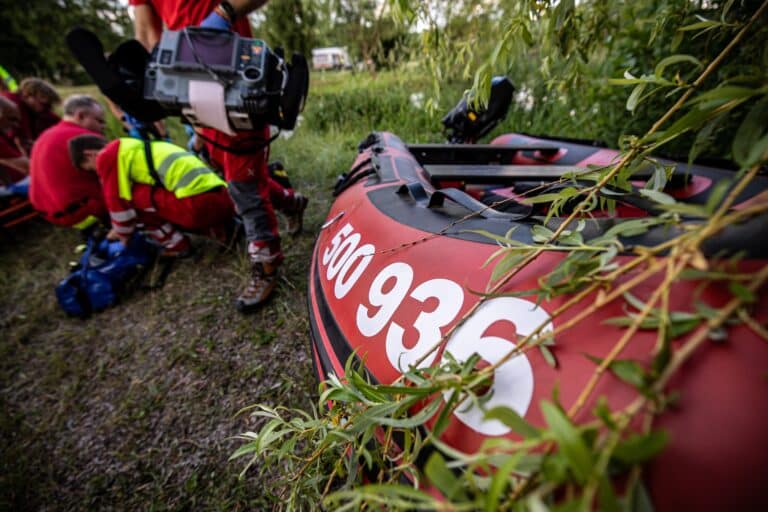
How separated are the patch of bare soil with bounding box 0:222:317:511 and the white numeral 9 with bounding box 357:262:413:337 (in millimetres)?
614

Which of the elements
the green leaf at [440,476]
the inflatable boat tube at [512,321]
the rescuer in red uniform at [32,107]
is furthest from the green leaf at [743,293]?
the rescuer in red uniform at [32,107]

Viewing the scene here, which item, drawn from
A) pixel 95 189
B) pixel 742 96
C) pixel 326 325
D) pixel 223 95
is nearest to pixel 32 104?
pixel 95 189

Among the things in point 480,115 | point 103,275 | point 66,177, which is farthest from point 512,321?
point 66,177

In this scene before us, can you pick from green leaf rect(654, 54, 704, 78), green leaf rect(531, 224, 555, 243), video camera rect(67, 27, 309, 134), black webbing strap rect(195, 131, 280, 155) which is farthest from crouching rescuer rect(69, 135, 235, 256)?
green leaf rect(654, 54, 704, 78)

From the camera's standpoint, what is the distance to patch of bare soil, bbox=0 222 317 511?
4.07 feet

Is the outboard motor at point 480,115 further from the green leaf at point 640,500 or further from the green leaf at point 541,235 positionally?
the green leaf at point 640,500

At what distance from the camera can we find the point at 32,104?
14.9ft

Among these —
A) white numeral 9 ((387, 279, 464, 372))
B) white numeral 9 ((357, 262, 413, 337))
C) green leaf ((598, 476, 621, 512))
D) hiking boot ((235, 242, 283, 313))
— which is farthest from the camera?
hiking boot ((235, 242, 283, 313))

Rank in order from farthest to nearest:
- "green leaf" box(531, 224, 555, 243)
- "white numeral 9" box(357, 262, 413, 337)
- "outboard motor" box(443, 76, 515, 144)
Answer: "outboard motor" box(443, 76, 515, 144)
"white numeral 9" box(357, 262, 413, 337)
"green leaf" box(531, 224, 555, 243)

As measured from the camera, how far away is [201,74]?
4.68 feet

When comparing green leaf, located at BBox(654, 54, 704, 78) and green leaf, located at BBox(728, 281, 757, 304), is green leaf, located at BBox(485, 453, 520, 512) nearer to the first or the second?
green leaf, located at BBox(728, 281, 757, 304)

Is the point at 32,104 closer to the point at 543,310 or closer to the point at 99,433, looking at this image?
the point at 99,433

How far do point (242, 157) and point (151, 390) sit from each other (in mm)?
1245

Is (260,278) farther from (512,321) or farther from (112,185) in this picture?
(512,321)
